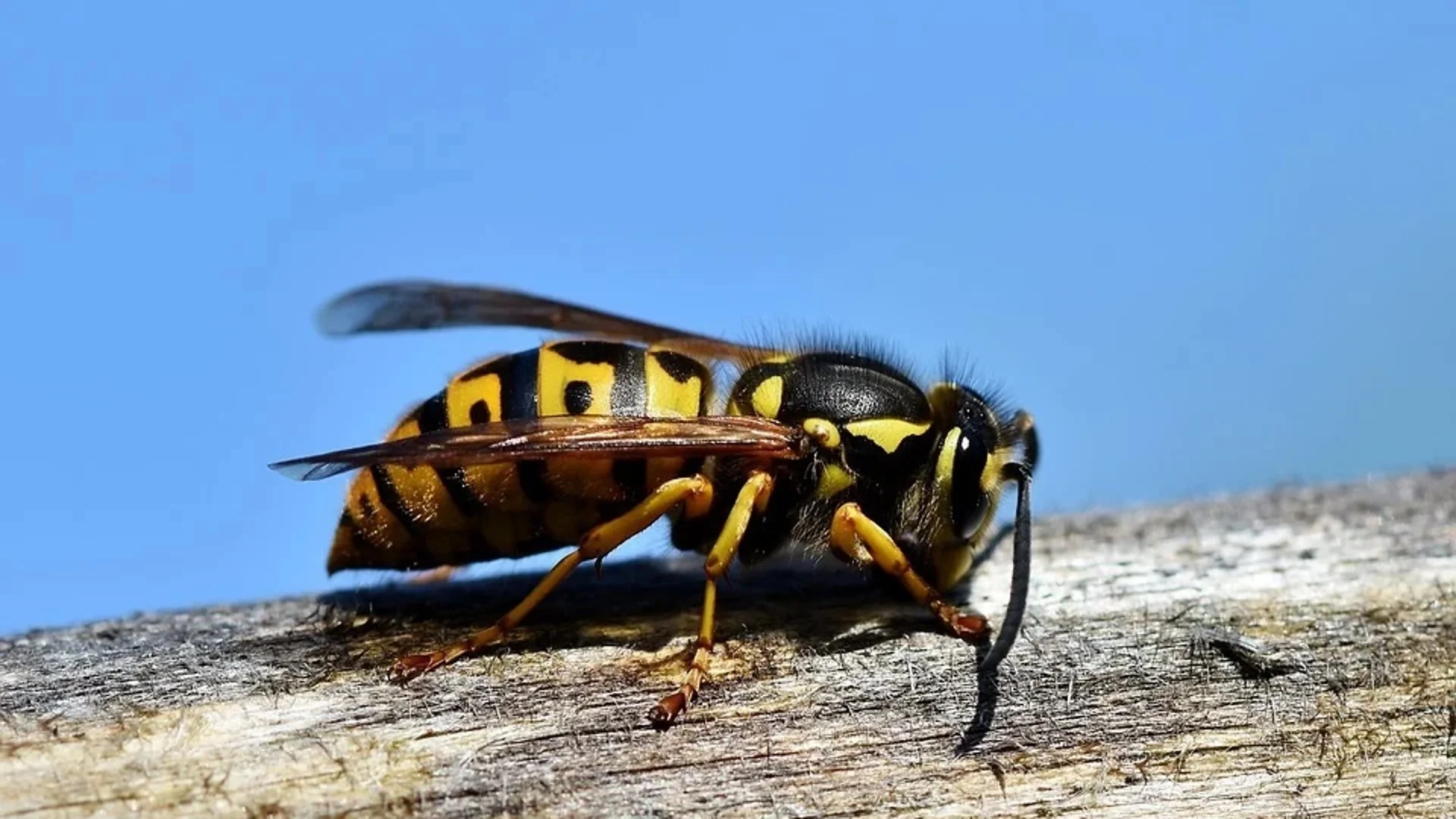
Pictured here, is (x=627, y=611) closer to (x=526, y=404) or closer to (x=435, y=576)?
(x=526, y=404)

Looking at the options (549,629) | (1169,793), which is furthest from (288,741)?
(1169,793)

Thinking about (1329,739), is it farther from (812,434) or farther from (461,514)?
(461,514)

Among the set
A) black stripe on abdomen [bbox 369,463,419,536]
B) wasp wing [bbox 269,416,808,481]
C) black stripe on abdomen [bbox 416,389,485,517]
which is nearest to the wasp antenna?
wasp wing [bbox 269,416,808,481]

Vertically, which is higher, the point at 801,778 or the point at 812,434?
the point at 812,434

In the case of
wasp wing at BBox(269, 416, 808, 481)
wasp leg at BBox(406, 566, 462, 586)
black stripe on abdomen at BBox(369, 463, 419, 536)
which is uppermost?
wasp wing at BBox(269, 416, 808, 481)

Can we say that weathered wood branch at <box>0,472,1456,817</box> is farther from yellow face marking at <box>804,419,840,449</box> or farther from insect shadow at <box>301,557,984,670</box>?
yellow face marking at <box>804,419,840,449</box>

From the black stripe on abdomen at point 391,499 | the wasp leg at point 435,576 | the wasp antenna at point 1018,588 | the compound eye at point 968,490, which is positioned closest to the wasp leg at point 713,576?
the compound eye at point 968,490
